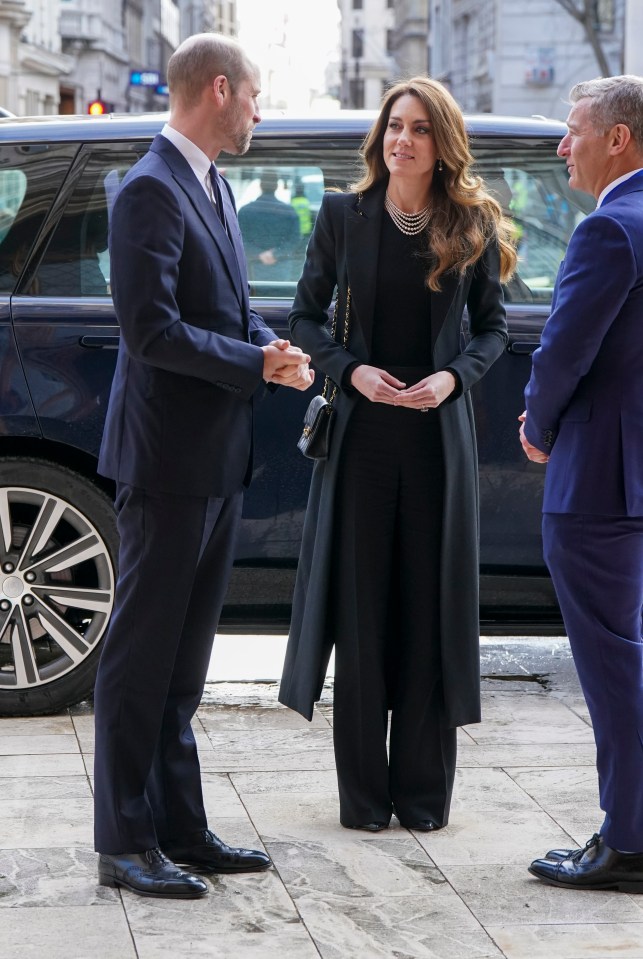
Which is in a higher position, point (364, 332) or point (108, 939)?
point (364, 332)

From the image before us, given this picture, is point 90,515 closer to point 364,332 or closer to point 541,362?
point 364,332

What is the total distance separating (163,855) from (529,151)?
2.68 m

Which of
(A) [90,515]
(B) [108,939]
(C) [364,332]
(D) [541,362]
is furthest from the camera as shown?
(A) [90,515]

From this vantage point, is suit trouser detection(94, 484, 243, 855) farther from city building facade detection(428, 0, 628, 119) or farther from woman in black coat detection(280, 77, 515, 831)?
city building facade detection(428, 0, 628, 119)

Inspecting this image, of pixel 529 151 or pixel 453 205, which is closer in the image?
pixel 453 205

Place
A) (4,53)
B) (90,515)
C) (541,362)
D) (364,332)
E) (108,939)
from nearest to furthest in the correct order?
1. (108,939)
2. (541,362)
3. (364,332)
4. (90,515)
5. (4,53)

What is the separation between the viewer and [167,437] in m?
3.43

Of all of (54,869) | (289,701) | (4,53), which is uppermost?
(4,53)

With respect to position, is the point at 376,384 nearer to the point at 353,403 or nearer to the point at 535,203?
the point at 353,403

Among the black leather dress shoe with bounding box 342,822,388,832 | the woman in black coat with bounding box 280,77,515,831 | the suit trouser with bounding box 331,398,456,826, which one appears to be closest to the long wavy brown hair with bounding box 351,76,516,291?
the woman in black coat with bounding box 280,77,515,831

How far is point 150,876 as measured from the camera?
11.5 feet

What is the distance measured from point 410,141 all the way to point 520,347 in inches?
45.4

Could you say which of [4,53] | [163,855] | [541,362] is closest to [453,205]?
[541,362]

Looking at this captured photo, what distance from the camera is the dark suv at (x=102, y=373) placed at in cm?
487
